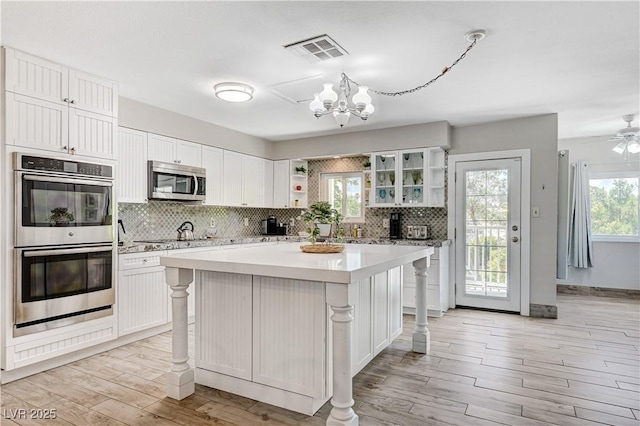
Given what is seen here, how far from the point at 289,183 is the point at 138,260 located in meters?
2.84

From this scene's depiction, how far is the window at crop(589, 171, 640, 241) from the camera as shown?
18.9 ft

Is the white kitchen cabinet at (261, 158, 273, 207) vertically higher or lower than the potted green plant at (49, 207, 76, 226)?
higher

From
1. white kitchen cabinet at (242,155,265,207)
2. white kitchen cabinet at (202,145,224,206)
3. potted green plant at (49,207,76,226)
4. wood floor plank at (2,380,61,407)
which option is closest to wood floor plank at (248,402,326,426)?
wood floor plank at (2,380,61,407)

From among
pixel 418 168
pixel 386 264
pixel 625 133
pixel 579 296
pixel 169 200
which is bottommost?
pixel 579 296

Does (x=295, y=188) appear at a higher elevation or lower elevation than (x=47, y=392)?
higher

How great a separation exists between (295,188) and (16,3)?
4.24m

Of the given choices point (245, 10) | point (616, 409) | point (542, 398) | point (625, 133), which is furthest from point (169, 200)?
point (625, 133)

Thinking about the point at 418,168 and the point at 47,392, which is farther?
the point at 418,168

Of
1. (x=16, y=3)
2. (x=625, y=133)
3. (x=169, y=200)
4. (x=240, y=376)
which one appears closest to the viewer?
(x=16, y=3)

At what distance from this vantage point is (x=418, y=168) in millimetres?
5090

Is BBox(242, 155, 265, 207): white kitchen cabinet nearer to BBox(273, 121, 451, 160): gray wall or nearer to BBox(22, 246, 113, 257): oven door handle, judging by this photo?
BBox(273, 121, 451, 160): gray wall

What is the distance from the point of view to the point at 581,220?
5.86 meters

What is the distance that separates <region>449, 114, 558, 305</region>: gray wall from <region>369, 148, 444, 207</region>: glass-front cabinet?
0.97m

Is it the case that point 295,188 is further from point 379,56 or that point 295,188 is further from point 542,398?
point 542,398
